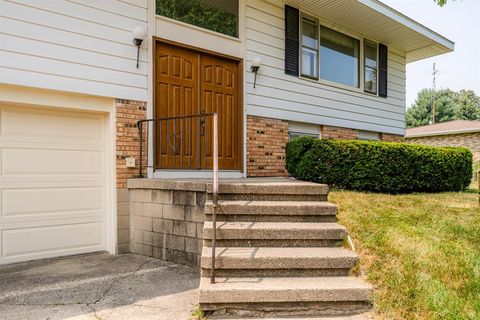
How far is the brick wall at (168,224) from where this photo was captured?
4160 millimetres

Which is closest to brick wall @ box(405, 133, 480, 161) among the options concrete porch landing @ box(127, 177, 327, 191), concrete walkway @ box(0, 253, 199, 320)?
concrete porch landing @ box(127, 177, 327, 191)

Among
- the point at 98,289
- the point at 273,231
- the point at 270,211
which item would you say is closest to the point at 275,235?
the point at 273,231

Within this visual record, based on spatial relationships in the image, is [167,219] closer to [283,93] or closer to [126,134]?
[126,134]

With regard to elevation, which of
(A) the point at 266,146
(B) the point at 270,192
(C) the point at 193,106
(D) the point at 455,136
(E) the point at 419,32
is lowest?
(B) the point at 270,192

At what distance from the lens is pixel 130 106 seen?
16.9ft

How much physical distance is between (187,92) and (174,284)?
10.3ft

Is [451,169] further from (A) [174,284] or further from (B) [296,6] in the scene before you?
(A) [174,284]

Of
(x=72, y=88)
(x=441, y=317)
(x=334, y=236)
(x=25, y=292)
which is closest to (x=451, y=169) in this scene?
(x=334, y=236)

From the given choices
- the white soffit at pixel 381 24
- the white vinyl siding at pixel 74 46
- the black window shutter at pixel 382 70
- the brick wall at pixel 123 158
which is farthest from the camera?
the black window shutter at pixel 382 70

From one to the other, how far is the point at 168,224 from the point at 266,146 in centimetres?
284

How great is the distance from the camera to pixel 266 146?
22.1ft

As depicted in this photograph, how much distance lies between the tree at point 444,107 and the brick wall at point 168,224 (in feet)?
132

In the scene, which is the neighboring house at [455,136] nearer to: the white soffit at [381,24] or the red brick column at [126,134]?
the white soffit at [381,24]

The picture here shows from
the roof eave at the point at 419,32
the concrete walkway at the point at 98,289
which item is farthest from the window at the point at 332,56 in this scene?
the concrete walkway at the point at 98,289
